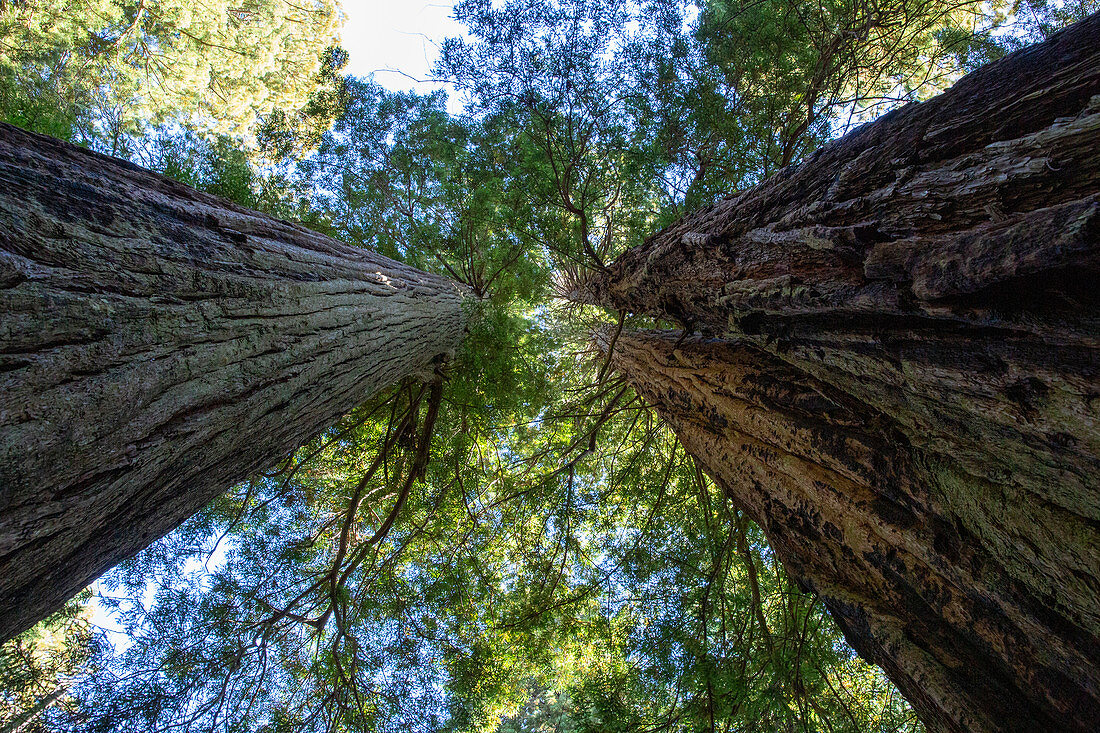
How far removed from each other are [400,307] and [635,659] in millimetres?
3660

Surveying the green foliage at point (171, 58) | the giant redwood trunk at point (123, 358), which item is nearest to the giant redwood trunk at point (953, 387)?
the giant redwood trunk at point (123, 358)

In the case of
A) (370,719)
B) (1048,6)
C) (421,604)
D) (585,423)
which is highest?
(1048,6)

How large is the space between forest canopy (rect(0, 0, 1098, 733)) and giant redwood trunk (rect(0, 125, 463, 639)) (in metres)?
2.16

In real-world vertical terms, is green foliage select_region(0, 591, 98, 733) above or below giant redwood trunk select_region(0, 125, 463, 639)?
below

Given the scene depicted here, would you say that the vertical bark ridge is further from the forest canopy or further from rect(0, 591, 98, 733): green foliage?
rect(0, 591, 98, 733): green foliage

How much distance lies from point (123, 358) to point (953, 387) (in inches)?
77.7

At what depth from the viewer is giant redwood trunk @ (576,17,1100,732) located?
863mm

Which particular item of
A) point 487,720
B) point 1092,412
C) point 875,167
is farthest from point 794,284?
point 487,720

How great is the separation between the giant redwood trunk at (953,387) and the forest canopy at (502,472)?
1.21 m

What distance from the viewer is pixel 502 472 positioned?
5.65m

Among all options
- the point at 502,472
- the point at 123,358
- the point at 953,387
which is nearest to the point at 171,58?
the point at 502,472

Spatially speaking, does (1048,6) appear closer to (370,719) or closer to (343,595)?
(343,595)

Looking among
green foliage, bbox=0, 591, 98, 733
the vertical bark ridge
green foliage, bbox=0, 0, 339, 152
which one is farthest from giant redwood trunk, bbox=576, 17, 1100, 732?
green foliage, bbox=0, 0, 339, 152

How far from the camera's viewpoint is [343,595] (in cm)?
443
